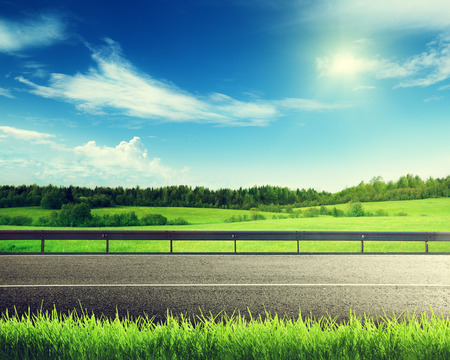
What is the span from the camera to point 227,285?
8102 mm

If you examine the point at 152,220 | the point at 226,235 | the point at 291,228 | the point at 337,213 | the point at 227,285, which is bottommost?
the point at 291,228

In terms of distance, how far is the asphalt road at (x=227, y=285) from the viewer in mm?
6406

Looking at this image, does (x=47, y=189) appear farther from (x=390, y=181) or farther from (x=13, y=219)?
(x=390, y=181)

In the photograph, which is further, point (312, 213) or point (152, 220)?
point (312, 213)

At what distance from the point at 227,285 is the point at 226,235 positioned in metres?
5.83

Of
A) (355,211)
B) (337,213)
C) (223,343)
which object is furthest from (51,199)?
(223,343)

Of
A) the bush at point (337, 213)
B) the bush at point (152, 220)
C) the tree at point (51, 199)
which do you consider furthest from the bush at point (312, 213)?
the tree at point (51, 199)

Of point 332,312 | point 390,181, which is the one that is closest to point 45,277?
point 332,312

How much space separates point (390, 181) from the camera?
3123 inches

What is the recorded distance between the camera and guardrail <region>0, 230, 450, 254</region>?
538 inches

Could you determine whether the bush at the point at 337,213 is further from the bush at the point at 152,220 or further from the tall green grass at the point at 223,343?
the tall green grass at the point at 223,343

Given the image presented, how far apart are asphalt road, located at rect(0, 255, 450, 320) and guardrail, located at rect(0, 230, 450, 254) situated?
54.1 inches

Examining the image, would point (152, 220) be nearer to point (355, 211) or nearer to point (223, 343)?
point (355, 211)

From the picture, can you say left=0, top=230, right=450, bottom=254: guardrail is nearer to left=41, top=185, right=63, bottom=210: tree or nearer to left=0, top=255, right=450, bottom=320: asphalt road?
left=0, top=255, right=450, bottom=320: asphalt road
